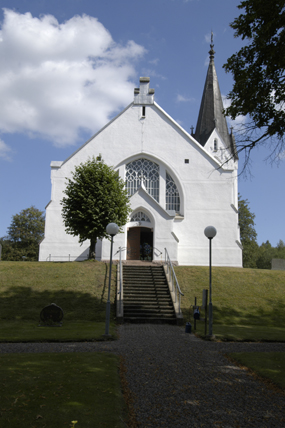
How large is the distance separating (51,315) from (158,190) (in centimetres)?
1810

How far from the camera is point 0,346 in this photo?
35.0ft

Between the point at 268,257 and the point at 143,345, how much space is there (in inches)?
3442

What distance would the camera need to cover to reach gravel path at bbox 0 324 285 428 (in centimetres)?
567

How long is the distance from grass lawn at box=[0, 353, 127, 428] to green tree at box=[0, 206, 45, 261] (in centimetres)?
4881

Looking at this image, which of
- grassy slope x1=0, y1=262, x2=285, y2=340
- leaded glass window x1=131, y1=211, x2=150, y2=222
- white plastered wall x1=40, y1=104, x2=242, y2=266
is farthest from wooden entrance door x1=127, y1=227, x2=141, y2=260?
grassy slope x1=0, y1=262, x2=285, y2=340

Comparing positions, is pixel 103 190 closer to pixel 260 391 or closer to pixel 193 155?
pixel 193 155

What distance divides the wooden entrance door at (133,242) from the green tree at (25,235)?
2977cm

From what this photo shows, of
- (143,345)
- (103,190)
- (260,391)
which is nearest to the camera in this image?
(260,391)

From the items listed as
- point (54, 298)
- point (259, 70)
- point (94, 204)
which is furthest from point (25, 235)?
point (259, 70)

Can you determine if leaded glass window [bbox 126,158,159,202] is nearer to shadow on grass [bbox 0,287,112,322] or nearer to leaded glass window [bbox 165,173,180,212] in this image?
leaded glass window [bbox 165,173,180,212]

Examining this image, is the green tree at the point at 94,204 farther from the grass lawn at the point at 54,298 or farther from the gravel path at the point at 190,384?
the gravel path at the point at 190,384

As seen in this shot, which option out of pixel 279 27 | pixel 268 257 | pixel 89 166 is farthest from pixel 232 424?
pixel 268 257

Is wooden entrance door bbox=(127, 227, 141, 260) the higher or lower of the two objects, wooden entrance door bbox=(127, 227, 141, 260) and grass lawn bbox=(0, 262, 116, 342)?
the higher

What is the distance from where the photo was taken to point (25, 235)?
2235 inches
